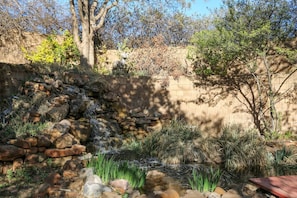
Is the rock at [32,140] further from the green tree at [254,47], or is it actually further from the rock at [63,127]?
the green tree at [254,47]

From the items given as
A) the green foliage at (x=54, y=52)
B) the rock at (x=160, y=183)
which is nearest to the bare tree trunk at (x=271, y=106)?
the rock at (x=160, y=183)

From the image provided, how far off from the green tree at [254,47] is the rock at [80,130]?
3508 mm

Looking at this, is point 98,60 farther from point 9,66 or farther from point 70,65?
point 9,66

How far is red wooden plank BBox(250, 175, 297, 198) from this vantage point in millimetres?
2129

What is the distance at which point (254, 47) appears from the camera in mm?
5906

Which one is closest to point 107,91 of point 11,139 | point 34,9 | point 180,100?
point 180,100

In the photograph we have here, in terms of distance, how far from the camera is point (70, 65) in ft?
26.3

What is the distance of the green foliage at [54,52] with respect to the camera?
7.61 meters

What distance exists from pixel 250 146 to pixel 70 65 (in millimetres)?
5968

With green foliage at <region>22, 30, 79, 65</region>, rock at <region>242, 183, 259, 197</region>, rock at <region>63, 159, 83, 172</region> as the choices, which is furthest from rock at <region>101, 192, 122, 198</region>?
green foliage at <region>22, 30, 79, 65</region>

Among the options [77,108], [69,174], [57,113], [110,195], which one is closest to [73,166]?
[69,174]

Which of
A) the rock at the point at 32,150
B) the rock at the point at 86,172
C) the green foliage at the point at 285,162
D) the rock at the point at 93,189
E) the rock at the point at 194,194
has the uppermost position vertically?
the rock at the point at 32,150

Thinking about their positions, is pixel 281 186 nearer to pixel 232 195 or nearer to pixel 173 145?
pixel 232 195

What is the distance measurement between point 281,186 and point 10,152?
9.90 ft
